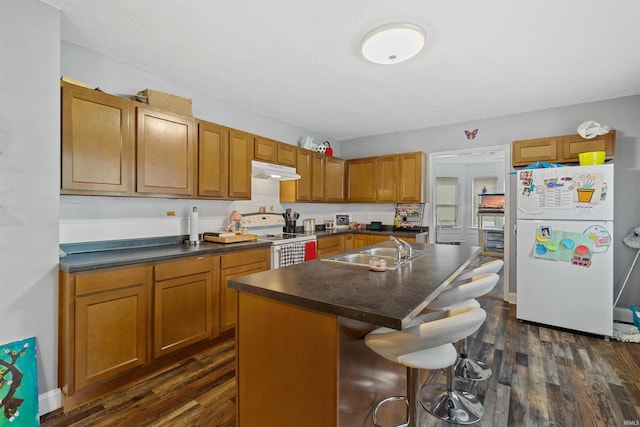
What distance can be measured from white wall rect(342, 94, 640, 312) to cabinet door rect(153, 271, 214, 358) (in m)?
3.85

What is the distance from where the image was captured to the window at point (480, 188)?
23.5ft

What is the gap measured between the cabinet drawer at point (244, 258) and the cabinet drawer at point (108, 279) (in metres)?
0.68

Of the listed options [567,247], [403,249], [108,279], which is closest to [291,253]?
[403,249]

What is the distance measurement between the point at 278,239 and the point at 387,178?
7.39 ft

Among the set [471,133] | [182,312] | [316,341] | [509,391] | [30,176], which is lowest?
[509,391]

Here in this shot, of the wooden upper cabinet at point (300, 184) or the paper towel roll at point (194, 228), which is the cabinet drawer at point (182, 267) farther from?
the wooden upper cabinet at point (300, 184)

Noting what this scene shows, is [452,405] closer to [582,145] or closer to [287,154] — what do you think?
[287,154]

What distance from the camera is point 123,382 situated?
1.99 metres

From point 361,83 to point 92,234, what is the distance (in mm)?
2769

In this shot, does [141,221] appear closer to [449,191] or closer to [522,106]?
[522,106]

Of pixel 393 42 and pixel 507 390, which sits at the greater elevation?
pixel 393 42

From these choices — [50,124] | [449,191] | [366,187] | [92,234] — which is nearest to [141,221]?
[92,234]

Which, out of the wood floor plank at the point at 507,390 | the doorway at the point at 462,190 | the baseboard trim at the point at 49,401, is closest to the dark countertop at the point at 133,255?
the baseboard trim at the point at 49,401

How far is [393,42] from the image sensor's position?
200cm
